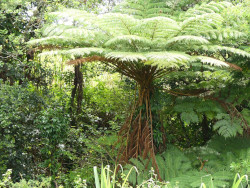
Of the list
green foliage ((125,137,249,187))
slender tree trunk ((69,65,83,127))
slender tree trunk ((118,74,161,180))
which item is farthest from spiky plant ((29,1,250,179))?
slender tree trunk ((69,65,83,127))

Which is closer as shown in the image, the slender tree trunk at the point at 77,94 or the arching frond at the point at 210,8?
the arching frond at the point at 210,8

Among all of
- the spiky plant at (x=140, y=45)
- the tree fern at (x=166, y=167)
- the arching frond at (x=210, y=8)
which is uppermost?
the arching frond at (x=210, y=8)

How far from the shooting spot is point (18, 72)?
3.67 m

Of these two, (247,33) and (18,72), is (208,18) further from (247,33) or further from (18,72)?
(18,72)

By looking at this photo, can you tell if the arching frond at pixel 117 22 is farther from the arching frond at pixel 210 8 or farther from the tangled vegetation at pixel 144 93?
the arching frond at pixel 210 8

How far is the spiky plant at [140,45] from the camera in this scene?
7.82ft

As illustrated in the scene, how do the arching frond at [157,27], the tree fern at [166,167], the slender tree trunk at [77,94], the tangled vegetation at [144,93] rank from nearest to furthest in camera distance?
the arching frond at [157,27], the tangled vegetation at [144,93], the tree fern at [166,167], the slender tree trunk at [77,94]

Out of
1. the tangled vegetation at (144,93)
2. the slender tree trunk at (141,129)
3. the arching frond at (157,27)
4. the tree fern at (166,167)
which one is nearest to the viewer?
the arching frond at (157,27)

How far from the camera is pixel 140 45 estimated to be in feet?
8.80

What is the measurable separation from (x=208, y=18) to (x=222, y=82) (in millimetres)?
1143

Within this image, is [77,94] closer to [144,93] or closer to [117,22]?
[144,93]

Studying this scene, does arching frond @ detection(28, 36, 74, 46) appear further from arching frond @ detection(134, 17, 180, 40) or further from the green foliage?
the green foliage

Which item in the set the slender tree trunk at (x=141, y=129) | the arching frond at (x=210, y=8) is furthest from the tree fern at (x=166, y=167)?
the arching frond at (x=210, y=8)

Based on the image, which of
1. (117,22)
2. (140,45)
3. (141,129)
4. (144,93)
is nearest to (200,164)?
(141,129)
